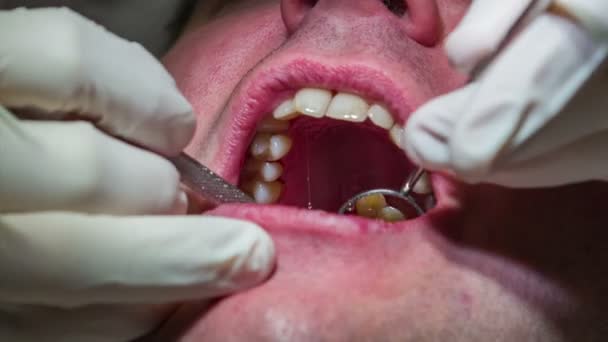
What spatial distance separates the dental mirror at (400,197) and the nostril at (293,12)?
0.28m

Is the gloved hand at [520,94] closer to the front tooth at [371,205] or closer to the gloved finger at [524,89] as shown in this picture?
the gloved finger at [524,89]

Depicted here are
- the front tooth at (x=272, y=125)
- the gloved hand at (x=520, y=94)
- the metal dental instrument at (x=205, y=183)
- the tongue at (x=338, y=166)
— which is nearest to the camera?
the gloved hand at (x=520, y=94)

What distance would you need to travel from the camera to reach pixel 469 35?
2.25 feet

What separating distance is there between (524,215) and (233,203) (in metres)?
0.36

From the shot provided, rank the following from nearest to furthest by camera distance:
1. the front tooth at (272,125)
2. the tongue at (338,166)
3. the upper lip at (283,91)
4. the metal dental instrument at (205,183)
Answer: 1. the metal dental instrument at (205,183)
2. the upper lip at (283,91)
3. the front tooth at (272,125)
4. the tongue at (338,166)

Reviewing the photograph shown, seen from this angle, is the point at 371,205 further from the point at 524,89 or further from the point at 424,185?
the point at 524,89

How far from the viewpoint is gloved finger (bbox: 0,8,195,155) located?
72 cm

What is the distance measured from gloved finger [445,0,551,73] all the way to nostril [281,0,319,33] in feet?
1.44

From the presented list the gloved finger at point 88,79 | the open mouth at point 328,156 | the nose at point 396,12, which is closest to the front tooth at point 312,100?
the open mouth at point 328,156

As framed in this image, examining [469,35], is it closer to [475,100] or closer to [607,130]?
[475,100]

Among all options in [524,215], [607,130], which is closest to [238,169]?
[524,215]

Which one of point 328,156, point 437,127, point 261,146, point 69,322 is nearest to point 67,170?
point 69,322

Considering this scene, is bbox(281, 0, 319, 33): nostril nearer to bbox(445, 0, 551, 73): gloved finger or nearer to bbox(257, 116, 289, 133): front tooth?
bbox(257, 116, 289, 133): front tooth

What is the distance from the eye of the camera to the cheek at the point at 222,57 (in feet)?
3.81
